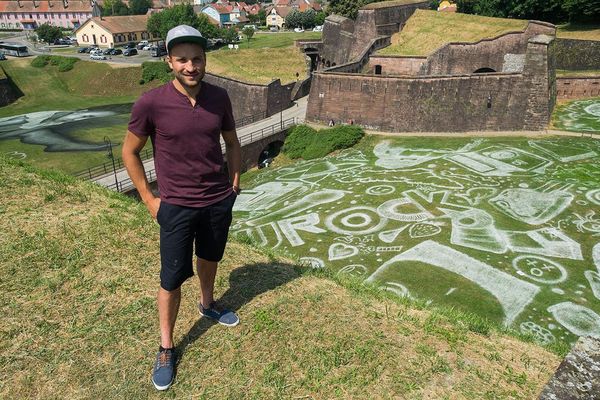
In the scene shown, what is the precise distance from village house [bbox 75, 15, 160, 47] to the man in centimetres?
8341

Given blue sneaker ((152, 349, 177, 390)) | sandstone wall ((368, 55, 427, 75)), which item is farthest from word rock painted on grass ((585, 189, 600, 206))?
sandstone wall ((368, 55, 427, 75))

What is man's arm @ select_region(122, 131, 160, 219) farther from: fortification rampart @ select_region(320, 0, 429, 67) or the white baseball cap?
fortification rampart @ select_region(320, 0, 429, 67)

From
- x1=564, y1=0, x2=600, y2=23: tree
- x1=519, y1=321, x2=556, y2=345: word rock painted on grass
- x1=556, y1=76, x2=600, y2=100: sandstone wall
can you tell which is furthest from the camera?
x1=564, y1=0, x2=600, y2=23: tree

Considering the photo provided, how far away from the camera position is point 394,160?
1050 inches

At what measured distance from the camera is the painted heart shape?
682 inches

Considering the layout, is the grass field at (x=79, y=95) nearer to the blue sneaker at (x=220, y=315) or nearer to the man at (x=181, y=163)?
the blue sneaker at (x=220, y=315)

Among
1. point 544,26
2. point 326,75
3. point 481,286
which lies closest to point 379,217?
point 481,286

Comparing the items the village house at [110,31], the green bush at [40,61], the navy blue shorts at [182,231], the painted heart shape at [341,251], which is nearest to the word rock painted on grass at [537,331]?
the painted heart shape at [341,251]

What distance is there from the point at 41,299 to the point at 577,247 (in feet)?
57.1

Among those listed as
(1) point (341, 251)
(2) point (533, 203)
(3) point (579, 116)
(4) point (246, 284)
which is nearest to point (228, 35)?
(3) point (579, 116)

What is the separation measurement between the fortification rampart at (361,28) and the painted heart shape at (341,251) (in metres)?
33.0

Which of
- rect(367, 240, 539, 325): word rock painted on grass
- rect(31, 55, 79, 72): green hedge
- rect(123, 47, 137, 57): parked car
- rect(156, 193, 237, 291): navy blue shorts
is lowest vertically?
rect(367, 240, 539, 325): word rock painted on grass

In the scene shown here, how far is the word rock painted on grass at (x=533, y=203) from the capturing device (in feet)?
61.7

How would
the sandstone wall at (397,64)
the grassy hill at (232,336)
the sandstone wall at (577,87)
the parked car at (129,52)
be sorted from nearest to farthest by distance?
the grassy hill at (232,336), the sandstone wall at (577,87), the sandstone wall at (397,64), the parked car at (129,52)
